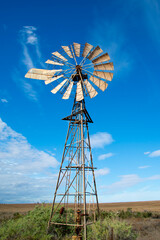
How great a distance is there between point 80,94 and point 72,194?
24.0 ft

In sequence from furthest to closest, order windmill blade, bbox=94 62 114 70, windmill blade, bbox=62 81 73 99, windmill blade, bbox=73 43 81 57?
1. windmill blade, bbox=62 81 73 99
2. windmill blade, bbox=73 43 81 57
3. windmill blade, bbox=94 62 114 70

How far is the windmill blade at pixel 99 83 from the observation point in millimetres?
14469

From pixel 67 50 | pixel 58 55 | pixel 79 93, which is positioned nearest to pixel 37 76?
pixel 58 55

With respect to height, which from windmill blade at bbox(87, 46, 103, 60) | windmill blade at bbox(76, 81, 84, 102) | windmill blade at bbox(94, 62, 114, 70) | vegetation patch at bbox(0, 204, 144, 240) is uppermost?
windmill blade at bbox(87, 46, 103, 60)

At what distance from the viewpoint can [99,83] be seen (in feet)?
48.5

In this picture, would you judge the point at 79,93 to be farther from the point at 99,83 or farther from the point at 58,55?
the point at 58,55

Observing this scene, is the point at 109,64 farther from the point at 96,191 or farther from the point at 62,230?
the point at 62,230

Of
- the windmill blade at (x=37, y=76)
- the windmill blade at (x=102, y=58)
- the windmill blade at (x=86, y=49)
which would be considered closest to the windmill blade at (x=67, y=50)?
the windmill blade at (x=86, y=49)

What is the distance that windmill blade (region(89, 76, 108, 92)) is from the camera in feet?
47.5

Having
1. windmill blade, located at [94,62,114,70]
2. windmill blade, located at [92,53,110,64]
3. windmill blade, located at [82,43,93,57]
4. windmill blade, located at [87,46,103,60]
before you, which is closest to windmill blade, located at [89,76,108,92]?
windmill blade, located at [94,62,114,70]

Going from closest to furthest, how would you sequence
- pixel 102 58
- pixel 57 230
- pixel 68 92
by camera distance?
pixel 57 230, pixel 102 58, pixel 68 92

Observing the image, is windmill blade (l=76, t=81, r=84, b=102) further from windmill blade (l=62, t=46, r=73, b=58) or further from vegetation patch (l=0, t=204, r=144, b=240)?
vegetation patch (l=0, t=204, r=144, b=240)

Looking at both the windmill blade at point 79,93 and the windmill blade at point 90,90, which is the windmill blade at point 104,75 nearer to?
the windmill blade at point 90,90

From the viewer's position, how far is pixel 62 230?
12992 mm
